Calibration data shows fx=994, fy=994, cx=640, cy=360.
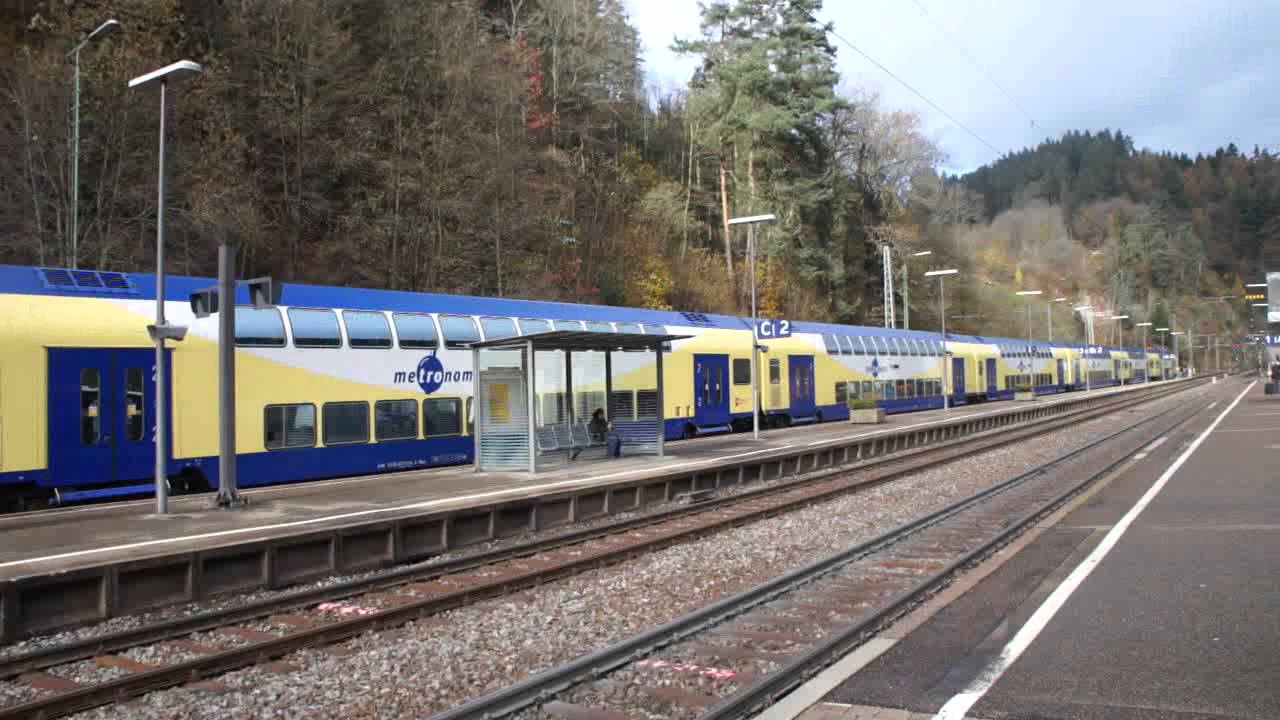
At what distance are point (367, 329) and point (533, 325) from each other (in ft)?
17.6

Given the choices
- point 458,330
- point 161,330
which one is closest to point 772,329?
point 458,330

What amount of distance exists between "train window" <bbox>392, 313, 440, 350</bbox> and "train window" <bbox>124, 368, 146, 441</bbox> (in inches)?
211

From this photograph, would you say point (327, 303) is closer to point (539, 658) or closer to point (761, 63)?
point (539, 658)

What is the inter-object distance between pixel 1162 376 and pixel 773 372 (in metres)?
110

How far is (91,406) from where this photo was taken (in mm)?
15359

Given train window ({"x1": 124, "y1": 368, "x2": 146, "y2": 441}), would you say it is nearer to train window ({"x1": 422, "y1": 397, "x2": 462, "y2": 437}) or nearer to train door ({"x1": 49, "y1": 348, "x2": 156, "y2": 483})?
train door ({"x1": 49, "y1": 348, "x2": 156, "y2": 483})

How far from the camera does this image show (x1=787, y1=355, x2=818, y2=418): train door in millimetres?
35594

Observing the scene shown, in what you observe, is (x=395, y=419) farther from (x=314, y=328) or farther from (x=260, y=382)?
(x=260, y=382)

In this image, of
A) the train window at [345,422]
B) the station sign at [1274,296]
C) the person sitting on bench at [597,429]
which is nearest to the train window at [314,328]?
the train window at [345,422]

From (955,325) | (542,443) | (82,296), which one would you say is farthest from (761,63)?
(82,296)

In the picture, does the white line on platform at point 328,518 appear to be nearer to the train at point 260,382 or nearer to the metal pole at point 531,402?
the metal pole at point 531,402

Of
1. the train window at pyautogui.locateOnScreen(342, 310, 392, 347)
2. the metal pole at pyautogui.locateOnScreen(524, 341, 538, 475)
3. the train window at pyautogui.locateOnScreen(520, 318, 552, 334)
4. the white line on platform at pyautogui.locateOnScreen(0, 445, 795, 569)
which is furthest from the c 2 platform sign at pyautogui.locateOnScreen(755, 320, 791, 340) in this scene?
the train window at pyautogui.locateOnScreen(342, 310, 392, 347)

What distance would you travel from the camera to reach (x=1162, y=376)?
125188mm

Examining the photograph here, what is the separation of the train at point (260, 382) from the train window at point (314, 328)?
0.11 feet
